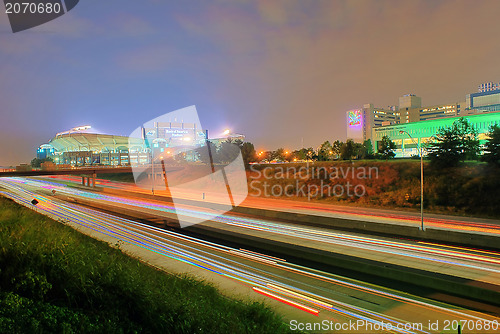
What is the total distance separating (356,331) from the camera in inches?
336

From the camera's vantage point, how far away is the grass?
7008 mm

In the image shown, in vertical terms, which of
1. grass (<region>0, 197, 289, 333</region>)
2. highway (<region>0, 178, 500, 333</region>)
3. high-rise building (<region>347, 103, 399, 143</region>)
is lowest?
highway (<region>0, 178, 500, 333</region>)

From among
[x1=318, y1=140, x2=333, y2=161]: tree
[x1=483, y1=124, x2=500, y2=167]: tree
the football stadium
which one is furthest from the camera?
the football stadium

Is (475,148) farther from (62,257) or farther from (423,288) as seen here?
(62,257)

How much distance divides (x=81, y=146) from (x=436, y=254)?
153 m

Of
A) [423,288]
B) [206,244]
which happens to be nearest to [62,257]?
[206,244]

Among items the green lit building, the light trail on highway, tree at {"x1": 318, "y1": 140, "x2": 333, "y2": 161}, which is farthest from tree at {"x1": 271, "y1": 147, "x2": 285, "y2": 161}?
the light trail on highway

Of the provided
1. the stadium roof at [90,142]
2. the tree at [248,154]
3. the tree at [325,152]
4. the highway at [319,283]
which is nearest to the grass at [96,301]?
the highway at [319,283]

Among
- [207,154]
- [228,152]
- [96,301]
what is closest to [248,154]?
[228,152]

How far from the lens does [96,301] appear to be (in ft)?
27.4

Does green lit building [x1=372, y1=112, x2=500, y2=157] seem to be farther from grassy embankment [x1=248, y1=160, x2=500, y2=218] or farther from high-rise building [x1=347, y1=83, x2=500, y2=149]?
grassy embankment [x1=248, y1=160, x2=500, y2=218]

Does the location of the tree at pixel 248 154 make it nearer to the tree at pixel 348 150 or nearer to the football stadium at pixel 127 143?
the tree at pixel 348 150

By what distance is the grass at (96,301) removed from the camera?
701 cm

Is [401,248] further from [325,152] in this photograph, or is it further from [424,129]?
[424,129]
